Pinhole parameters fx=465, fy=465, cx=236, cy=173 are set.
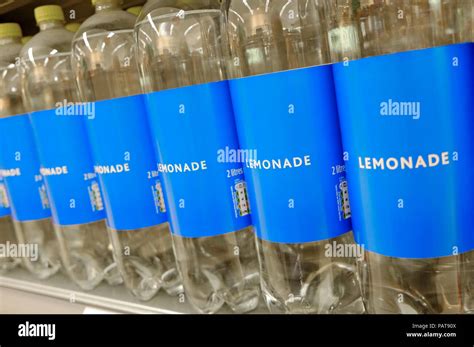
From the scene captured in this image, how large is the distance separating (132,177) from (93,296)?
0.97 ft

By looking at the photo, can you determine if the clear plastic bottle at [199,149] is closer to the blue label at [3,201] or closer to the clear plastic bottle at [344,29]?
the clear plastic bottle at [344,29]

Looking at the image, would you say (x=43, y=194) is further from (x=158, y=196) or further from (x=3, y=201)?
(x=158, y=196)

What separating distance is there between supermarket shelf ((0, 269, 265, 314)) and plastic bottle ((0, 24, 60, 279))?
0.05 meters

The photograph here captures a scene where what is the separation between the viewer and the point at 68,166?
3.22 ft

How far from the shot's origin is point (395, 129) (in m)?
0.55

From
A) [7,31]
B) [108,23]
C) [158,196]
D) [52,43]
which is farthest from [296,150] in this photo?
[7,31]

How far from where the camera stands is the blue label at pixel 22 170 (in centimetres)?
107

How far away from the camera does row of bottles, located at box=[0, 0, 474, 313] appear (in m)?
0.59

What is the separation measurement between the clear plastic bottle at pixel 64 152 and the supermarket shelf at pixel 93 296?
4 cm

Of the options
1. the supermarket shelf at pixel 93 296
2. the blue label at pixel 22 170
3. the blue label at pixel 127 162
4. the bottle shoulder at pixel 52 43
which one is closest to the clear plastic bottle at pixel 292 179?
the supermarket shelf at pixel 93 296

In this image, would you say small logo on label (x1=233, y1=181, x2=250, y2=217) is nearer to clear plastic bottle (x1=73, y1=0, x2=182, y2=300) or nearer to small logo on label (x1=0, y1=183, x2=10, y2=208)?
clear plastic bottle (x1=73, y1=0, x2=182, y2=300)
